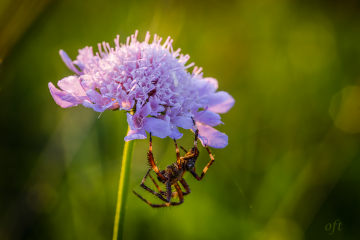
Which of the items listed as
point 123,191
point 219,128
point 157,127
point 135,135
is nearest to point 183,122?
point 157,127

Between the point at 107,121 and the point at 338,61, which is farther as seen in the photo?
the point at 338,61

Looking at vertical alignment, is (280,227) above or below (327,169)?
below

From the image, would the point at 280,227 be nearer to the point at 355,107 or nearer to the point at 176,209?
the point at 176,209

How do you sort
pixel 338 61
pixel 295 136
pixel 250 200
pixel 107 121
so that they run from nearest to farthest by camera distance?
1. pixel 250 200
2. pixel 107 121
3. pixel 295 136
4. pixel 338 61

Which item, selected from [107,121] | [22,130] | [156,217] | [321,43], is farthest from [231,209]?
[321,43]

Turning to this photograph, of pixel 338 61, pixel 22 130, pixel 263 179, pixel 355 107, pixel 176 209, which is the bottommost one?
pixel 22 130

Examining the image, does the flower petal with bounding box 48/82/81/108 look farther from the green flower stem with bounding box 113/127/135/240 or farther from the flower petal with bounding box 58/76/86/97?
the green flower stem with bounding box 113/127/135/240

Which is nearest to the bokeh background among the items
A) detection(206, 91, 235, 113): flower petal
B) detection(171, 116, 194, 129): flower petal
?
detection(206, 91, 235, 113): flower petal

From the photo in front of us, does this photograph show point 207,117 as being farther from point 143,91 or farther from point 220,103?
point 143,91
